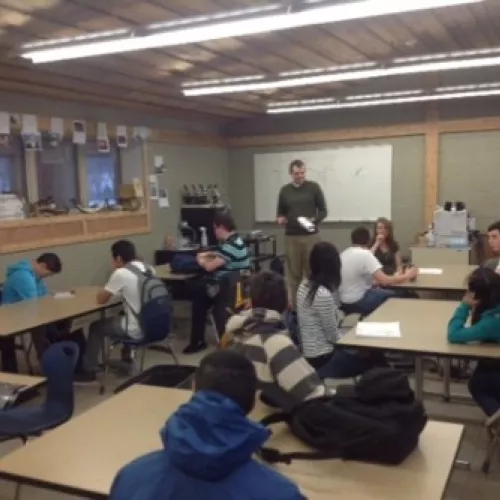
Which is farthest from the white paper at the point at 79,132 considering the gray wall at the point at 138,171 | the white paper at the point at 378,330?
the white paper at the point at 378,330

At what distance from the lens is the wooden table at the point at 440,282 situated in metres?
4.53

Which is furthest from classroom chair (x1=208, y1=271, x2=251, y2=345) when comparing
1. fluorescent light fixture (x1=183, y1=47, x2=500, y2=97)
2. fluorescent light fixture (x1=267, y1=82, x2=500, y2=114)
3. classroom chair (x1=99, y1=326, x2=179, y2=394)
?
fluorescent light fixture (x1=267, y1=82, x2=500, y2=114)

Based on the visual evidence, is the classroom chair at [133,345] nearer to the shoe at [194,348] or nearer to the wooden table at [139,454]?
the shoe at [194,348]

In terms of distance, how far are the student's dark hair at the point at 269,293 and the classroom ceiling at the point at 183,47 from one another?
1678 millimetres

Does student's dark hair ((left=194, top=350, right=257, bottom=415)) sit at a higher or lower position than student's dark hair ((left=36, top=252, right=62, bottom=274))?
higher

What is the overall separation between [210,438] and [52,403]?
1.98m

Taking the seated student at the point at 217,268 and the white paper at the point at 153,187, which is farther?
the white paper at the point at 153,187

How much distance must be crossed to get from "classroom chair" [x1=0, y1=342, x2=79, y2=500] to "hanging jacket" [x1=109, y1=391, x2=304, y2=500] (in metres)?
1.68

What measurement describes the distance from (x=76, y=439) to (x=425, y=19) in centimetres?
359

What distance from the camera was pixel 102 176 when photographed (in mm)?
7004

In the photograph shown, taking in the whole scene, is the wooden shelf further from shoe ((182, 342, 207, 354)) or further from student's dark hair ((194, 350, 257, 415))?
student's dark hair ((194, 350, 257, 415))

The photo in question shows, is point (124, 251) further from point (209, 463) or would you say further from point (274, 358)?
point (209, 463)

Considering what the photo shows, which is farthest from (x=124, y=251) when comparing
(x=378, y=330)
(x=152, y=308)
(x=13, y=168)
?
(x=378, y=330)

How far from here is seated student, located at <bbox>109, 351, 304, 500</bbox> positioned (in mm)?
1201
